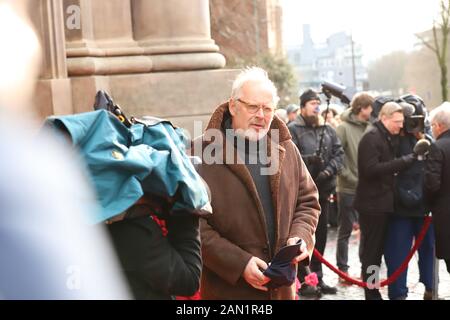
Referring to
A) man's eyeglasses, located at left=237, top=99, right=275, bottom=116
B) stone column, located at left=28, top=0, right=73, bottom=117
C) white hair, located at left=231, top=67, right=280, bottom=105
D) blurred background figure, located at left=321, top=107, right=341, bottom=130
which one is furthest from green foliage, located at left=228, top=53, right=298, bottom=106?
man's eyeglasses, located at left=237, top=99, right=275, bottom=116

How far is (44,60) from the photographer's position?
275 inches

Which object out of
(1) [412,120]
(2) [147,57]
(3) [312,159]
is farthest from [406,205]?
(2) [147,57]

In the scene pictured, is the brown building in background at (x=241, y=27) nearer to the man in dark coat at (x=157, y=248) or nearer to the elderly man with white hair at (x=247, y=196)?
the elderly man with white hair at (x=247, y=196)

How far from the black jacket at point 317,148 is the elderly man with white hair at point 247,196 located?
5071mm

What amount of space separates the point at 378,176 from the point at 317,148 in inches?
56.8

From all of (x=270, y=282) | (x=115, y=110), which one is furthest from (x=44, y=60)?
(x=115, y=110)

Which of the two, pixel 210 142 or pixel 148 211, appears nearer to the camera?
pixel 148 211

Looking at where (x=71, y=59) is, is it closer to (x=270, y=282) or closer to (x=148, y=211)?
(x=270, y=282)

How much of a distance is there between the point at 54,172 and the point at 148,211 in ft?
1.47

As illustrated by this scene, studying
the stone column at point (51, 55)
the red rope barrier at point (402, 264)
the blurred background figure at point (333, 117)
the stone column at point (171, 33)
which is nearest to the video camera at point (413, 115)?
the red rope barrier at point (402, 264)

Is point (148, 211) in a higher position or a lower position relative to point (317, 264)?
higher

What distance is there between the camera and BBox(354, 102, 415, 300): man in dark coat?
29.4 feet

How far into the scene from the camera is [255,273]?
4.97 meters

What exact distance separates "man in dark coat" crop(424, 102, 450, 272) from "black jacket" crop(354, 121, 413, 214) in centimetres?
48
